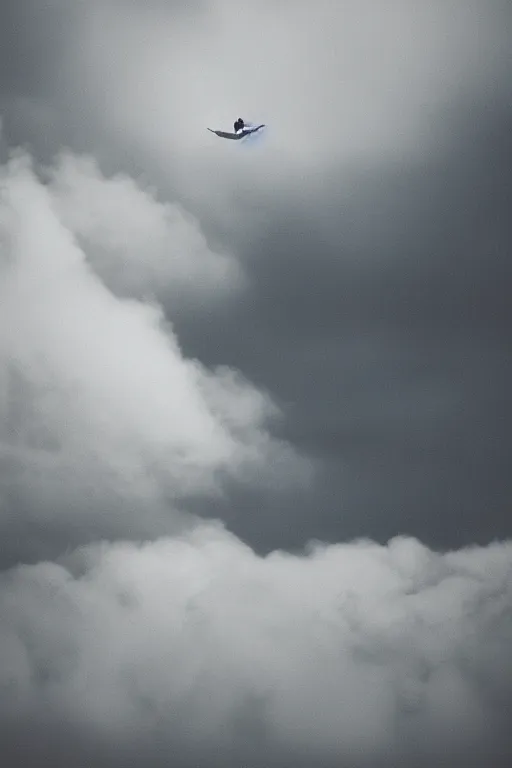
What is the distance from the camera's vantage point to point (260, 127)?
9512cm

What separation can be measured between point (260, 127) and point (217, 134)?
5.22 metres

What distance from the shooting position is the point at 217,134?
9731 centimetres
